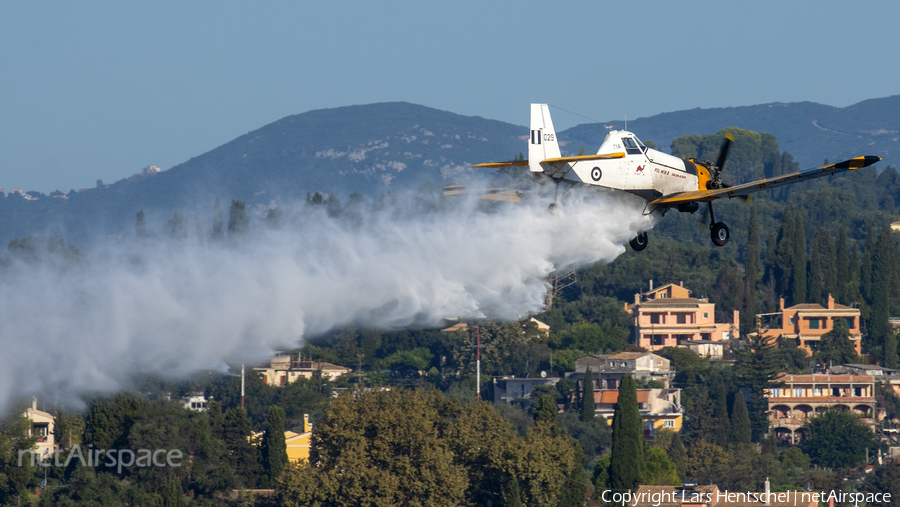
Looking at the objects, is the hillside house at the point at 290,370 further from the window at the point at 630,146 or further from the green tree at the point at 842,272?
the window at the point at 630,146

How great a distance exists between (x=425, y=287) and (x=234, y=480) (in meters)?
41.0

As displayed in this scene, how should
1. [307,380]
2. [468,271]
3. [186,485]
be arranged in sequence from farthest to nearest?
[307,380]
[186,485]
[468,271]

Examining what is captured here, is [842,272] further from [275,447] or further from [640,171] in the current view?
[640,171]

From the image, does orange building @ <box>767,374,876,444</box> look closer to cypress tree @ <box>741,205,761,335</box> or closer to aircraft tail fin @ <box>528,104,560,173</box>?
cypress tree @ <box>741,205,761,335</box>

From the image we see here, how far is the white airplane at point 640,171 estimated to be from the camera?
105 ft

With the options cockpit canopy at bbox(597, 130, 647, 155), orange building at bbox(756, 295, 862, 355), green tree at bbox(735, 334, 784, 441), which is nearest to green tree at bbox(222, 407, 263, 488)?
cockpit canopy at bbox(597, 130, 647, 155)

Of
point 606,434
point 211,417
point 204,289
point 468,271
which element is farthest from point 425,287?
point 606,434

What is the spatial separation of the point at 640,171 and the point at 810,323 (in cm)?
12502

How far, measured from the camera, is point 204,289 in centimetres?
4259

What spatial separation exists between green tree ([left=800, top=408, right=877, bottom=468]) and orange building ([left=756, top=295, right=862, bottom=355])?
108 ft

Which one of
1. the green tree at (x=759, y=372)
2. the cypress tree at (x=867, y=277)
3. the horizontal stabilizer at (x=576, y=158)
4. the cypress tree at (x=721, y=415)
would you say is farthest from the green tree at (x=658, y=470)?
the cypress tree at (x=867, y=277)

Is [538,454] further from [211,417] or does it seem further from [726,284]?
[726,284]

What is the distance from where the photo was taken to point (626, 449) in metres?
77.4

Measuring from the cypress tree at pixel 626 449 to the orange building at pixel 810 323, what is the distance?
7070 cm
